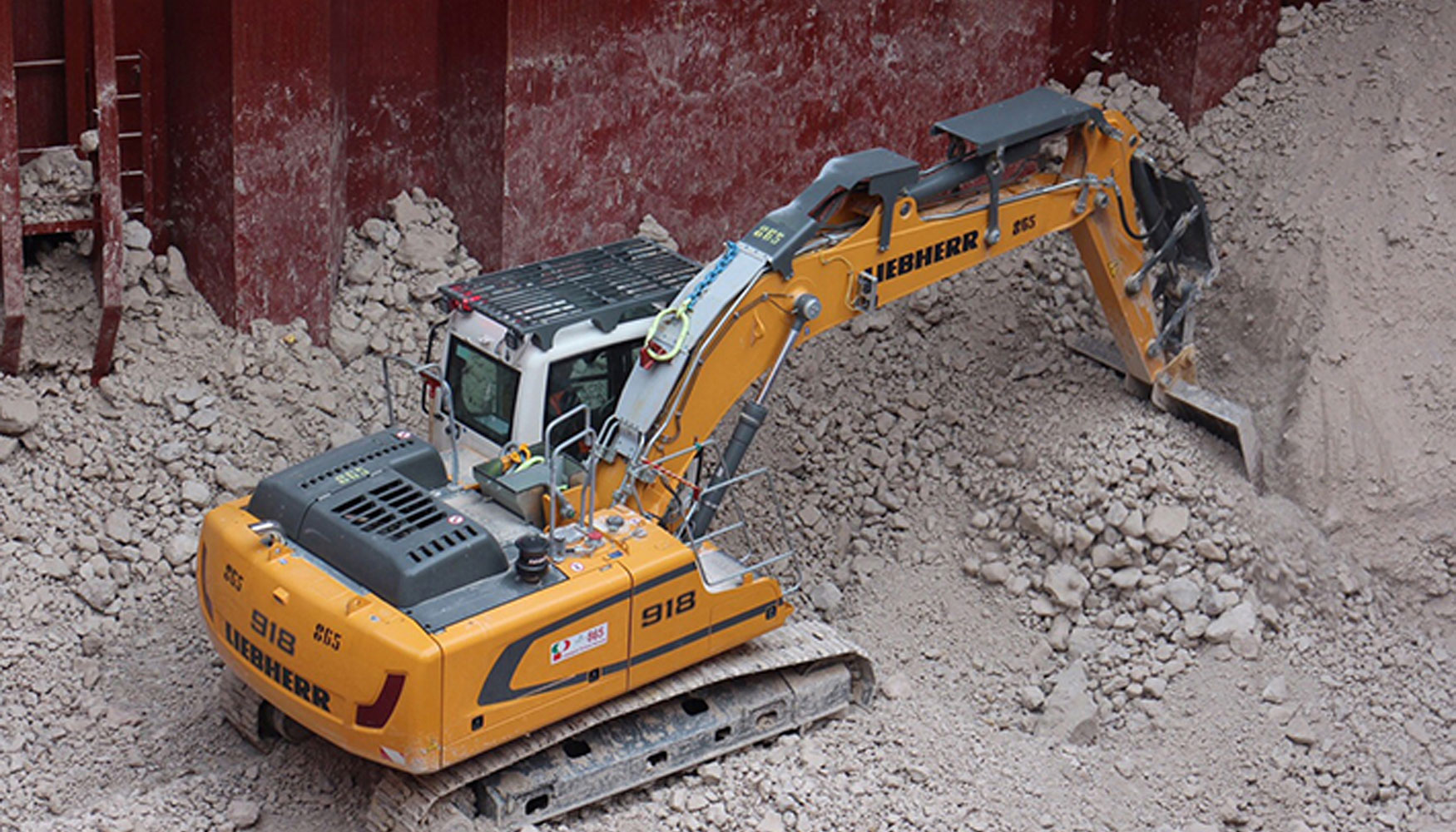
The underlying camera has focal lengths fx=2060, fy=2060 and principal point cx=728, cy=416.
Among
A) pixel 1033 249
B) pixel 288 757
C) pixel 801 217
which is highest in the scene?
pixel 801 217

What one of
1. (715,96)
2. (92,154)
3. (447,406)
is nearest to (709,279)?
(447,406)

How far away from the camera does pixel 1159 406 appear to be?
11375 mm

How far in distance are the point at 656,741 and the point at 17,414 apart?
159 inches

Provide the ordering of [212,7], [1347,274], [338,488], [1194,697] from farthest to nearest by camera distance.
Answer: [1347,274] → [212,7] → [1194,697] → [338,488]

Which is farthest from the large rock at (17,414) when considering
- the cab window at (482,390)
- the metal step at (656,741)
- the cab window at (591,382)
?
the metal step at (656,741)

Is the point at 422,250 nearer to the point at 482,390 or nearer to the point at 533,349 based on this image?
the point at 482,390

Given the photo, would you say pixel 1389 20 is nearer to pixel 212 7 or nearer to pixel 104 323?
pixel 212 7

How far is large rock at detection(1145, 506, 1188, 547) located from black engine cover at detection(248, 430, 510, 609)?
365cm

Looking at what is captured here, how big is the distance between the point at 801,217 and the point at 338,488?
243 centimetres

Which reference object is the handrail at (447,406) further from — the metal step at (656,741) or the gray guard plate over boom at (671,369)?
the metal step at (656,741)

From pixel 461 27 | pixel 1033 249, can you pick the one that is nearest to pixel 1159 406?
pixel 1033 249

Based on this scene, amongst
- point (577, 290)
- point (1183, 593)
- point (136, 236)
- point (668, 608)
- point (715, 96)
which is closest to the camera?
point (668, 608)

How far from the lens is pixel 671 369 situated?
30.5 ft

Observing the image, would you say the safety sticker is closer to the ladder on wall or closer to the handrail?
the handrail
